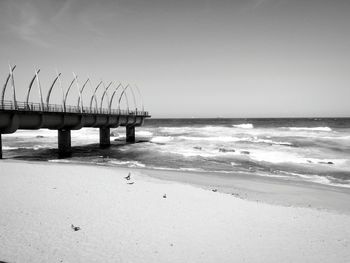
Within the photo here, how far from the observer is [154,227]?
761cm

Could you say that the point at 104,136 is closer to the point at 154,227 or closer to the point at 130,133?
the point at 130,133

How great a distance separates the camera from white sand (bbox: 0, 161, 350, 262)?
20.5 feet

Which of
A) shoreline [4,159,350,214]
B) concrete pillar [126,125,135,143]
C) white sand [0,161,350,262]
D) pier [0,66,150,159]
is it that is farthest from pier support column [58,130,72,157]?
white sand [0,161,350,262]

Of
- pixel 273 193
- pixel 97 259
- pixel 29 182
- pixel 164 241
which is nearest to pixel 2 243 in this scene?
pixel 97 259

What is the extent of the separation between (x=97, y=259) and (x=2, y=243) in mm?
2365

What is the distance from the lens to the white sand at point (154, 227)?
6262mm

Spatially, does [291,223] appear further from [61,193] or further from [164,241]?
[61,193]

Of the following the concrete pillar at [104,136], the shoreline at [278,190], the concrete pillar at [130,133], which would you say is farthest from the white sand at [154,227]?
the concrete pillar at [130,133]

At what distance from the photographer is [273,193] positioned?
1297 centimetres

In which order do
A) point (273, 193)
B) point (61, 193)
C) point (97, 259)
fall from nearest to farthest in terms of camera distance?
point (97, 259), point (61, 193), point (273, 193)

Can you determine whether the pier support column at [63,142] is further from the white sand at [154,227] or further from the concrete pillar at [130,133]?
the white sand at [154,227]

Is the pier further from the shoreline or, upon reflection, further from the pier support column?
the shoreline

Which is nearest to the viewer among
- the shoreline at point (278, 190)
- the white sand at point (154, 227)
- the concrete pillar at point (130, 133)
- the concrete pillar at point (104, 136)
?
the white sand at point (154, 227)

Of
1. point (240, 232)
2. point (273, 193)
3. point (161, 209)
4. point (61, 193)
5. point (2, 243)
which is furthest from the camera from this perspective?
point (273, 193)
